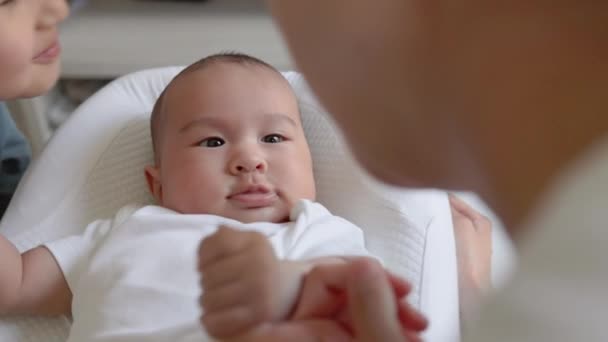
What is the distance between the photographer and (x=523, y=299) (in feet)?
1.17

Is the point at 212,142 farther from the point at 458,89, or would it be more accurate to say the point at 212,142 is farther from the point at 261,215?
the point at 458,89

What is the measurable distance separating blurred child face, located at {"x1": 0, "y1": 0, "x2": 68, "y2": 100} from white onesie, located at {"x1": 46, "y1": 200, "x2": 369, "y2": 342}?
0.64 ft

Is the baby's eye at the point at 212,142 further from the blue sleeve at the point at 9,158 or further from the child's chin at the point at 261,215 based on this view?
the blue sleeve at the point at 9,158

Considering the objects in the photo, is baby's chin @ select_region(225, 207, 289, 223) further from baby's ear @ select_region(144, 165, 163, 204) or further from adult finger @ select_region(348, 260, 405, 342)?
adult finger @ select_region(348, 260, 405, 342)

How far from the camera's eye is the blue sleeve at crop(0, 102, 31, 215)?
1214 millimetres

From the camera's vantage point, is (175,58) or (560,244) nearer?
(560,244)

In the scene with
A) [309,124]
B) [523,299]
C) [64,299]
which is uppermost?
[523,299]

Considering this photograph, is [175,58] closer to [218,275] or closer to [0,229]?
[0,229]

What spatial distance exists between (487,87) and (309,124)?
0.79m

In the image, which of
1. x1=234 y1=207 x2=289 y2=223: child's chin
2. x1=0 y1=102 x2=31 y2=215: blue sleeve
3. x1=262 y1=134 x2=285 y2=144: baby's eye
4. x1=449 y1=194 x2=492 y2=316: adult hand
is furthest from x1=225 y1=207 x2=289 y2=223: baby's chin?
x1=0 y1=102 x2=31 y2=215: blue sleeve

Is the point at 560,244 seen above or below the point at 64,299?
above

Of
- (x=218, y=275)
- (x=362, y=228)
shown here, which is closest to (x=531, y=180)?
(x=218, y=275)

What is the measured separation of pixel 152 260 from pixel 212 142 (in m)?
0.20

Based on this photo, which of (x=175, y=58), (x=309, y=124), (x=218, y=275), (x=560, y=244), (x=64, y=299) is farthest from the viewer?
(x=175, y=58)
